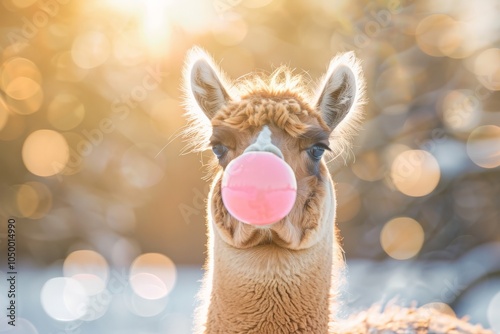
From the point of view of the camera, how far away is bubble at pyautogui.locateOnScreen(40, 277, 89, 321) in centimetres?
759

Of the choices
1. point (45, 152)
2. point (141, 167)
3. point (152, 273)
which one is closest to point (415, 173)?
point (141, 167)

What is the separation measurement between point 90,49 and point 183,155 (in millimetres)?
2318

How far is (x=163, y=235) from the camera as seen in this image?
342 inches

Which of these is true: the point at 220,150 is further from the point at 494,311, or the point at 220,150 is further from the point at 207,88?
the point at 494,311

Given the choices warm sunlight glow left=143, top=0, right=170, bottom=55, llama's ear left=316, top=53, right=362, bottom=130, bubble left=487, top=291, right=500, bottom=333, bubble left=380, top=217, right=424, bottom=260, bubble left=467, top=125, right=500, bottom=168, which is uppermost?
warm sunlight glow left=143, top=0, right=170, bottom=55

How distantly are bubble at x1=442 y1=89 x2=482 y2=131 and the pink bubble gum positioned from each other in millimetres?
5858

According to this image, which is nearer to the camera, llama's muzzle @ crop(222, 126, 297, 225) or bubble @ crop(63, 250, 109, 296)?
llama's muzzle @ crop(222, 126, 297, 225)

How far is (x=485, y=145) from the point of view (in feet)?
24.2

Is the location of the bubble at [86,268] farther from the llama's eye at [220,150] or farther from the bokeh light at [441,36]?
the llama's eye at [220,150]

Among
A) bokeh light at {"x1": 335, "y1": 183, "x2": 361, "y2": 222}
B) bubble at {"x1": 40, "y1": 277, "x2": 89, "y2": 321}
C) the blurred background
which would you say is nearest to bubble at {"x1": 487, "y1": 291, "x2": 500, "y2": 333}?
the blurred background

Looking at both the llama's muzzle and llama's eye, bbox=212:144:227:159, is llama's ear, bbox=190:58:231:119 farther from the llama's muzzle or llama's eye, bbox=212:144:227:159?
the llama's muzzle

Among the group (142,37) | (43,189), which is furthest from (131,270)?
(142,37)

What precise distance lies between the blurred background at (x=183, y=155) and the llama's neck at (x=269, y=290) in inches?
167

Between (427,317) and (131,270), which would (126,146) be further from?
(427,317)
